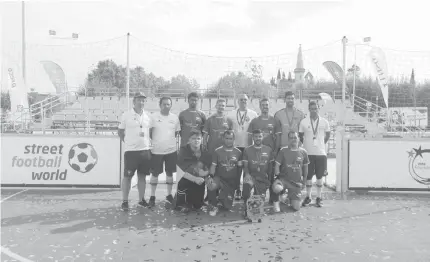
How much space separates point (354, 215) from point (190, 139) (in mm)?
2813

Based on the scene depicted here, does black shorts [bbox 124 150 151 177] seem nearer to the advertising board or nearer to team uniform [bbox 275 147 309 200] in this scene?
team uniform [bbox 275 147 309 200]

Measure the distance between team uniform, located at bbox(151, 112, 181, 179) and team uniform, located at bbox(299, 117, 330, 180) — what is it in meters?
2.25

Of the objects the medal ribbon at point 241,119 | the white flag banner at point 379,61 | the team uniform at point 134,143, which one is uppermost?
the white flag banner at point 379,61

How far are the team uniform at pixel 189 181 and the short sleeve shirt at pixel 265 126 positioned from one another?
0.97 metres

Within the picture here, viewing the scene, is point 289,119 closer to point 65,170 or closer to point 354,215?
point 354,215

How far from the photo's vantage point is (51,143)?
7.00 metres

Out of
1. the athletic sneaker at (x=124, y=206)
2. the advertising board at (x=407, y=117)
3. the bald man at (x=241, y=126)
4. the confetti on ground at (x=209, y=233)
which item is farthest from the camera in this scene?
the advertising board at (x=407, y=117)

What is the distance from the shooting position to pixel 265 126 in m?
5.98

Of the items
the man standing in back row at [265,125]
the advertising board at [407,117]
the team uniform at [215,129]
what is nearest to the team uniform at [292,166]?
the man standing in back row at [265,125]

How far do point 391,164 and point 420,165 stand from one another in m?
0.56

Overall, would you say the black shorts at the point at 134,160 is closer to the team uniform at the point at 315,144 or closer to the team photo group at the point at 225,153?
the team photo group at the point at 225,153

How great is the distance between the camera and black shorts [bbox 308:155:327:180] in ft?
19.8

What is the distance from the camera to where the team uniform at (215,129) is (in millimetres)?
5957

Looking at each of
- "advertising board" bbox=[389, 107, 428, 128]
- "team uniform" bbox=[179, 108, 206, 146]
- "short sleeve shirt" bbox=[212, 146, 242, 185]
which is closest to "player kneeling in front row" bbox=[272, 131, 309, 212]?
"short sleeve shirt" bbox=[212, 146, 242, 185]
